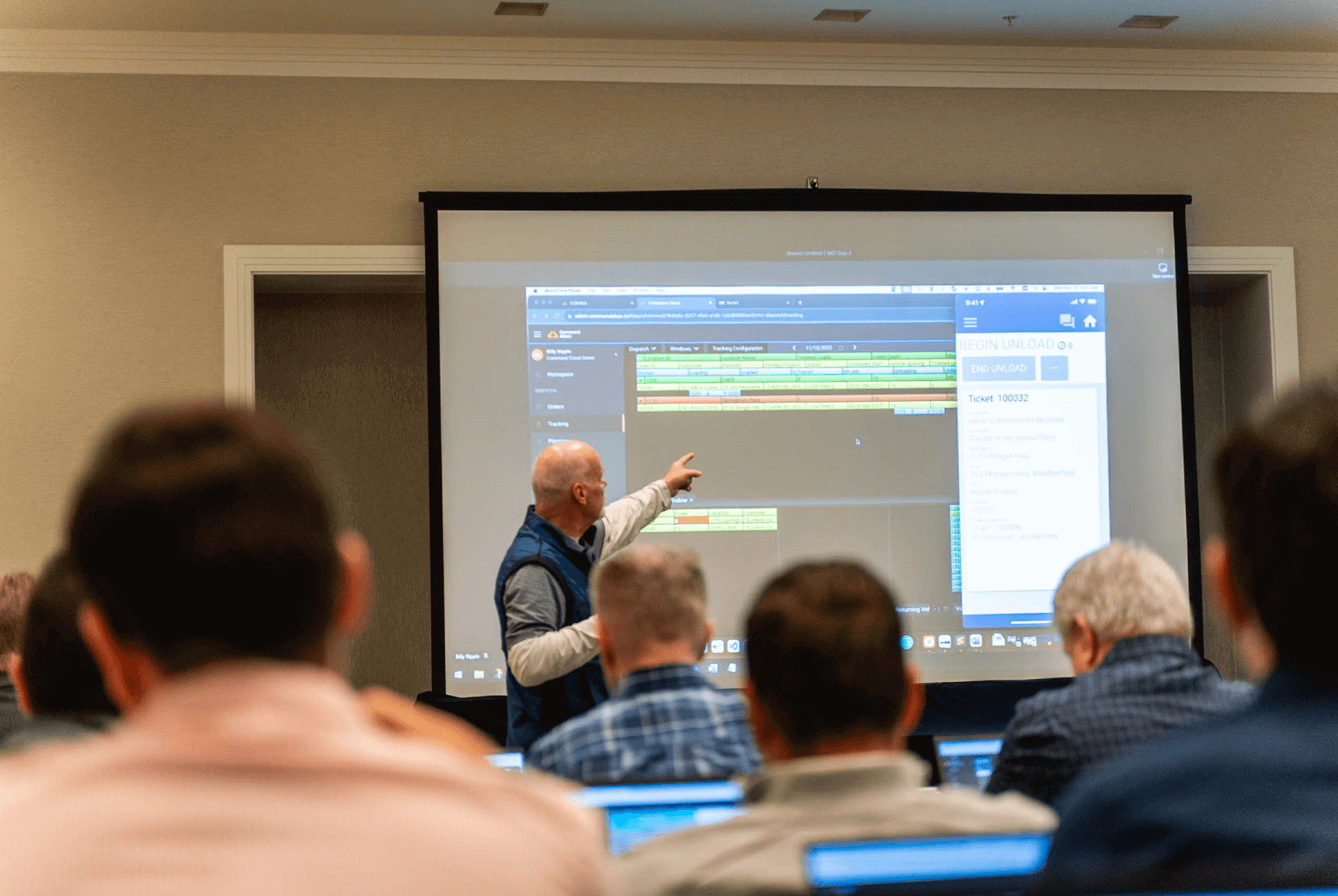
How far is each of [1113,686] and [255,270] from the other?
3.49 metres

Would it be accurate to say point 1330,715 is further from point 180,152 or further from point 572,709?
point 180,152

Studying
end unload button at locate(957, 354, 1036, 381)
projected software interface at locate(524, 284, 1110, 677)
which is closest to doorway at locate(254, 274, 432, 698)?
projected software interface at locate(524, 284, 1110, 677)

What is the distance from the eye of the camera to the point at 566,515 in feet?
11.1

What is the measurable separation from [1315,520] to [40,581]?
1.45 metres

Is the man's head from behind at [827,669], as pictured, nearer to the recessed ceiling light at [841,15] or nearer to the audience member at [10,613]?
the audience member at [10,613]

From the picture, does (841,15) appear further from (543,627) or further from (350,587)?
(350,587)

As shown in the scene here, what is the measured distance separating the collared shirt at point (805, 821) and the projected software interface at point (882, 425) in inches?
126

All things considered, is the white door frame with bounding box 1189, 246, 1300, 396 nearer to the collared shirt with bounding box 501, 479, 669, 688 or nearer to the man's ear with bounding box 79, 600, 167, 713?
the collared shirt with bounding box 501, 479, 669, 688

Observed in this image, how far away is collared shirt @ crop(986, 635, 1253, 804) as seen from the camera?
172 centimetres

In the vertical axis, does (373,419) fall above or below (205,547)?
above

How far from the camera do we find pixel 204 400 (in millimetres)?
878

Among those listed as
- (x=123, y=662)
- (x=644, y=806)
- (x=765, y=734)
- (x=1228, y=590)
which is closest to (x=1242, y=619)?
(x=1228, y=590)

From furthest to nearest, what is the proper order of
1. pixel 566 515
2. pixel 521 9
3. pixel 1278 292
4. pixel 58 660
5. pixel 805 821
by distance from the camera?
pixel 1278 292
pixel 521 9
pixel 566 515
pixel 58 660
pixel 805 821

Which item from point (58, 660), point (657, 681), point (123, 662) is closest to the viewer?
point (123, 662)
